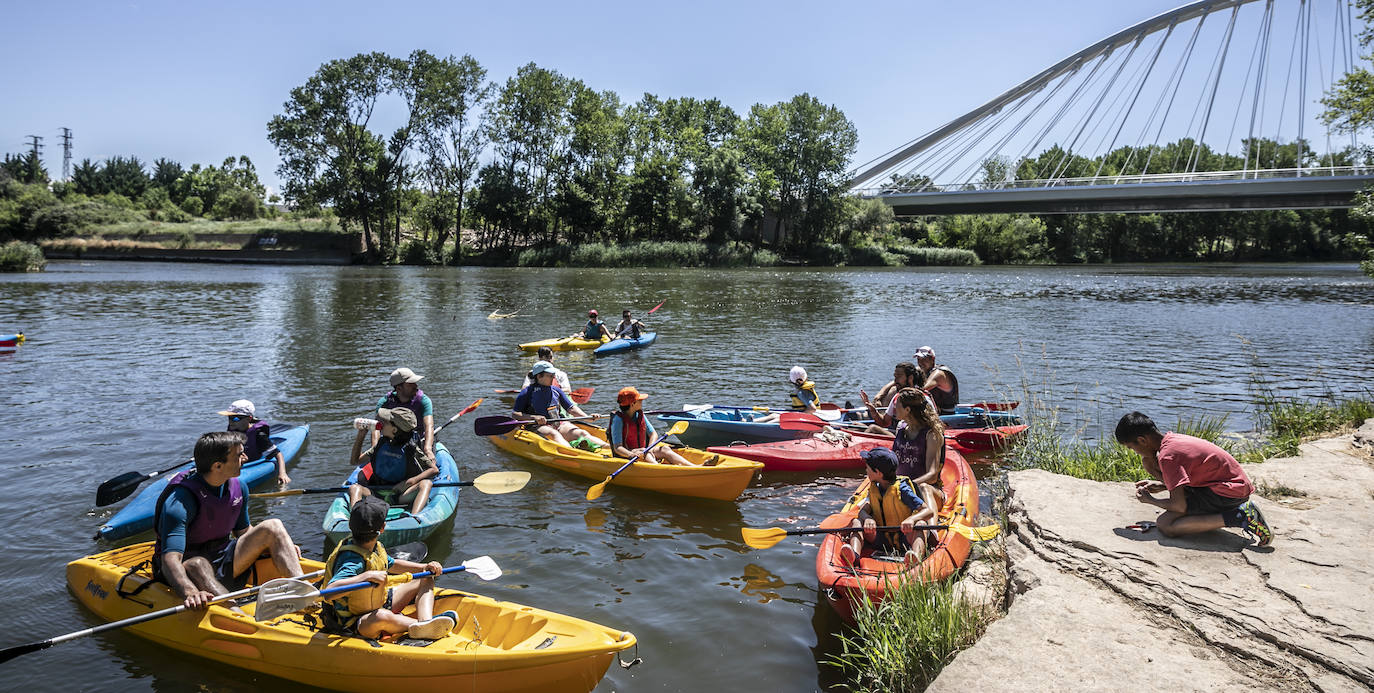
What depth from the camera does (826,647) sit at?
5.50m

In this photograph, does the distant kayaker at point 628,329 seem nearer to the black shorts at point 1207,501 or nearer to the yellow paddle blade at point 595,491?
the yellow paddle blade at point 595,491

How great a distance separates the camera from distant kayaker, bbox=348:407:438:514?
23.5 feet

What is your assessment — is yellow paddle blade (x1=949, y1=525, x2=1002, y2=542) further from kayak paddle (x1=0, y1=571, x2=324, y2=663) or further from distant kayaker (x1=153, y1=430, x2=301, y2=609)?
distant kayaker (x1=153, y1=430, x2=301, y2=609)

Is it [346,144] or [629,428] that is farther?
[346,144]

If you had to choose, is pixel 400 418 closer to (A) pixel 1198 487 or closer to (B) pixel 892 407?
(B) pixel 892 407

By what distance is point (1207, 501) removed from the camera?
17.7ft

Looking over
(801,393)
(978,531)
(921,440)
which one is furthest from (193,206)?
(978,531)

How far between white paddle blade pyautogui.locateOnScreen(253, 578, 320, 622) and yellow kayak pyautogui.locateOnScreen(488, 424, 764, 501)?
4.05 m

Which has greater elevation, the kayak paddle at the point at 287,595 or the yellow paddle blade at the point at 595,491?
the kayak paddle at the point at 287,595

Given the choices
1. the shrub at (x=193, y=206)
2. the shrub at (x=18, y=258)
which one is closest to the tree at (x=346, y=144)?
the shrub at (x=18, y=258)

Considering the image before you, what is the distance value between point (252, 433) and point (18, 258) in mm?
43906

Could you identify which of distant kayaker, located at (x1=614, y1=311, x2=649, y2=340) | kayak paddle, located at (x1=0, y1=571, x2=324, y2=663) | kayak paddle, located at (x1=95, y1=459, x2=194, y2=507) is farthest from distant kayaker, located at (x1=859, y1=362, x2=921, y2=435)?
distant kayaker, located at (x1=614, y1=311, x2=649, y2=340)

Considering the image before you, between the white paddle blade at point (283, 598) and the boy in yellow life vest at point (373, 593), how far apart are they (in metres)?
0.17

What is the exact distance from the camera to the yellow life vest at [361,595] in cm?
489
